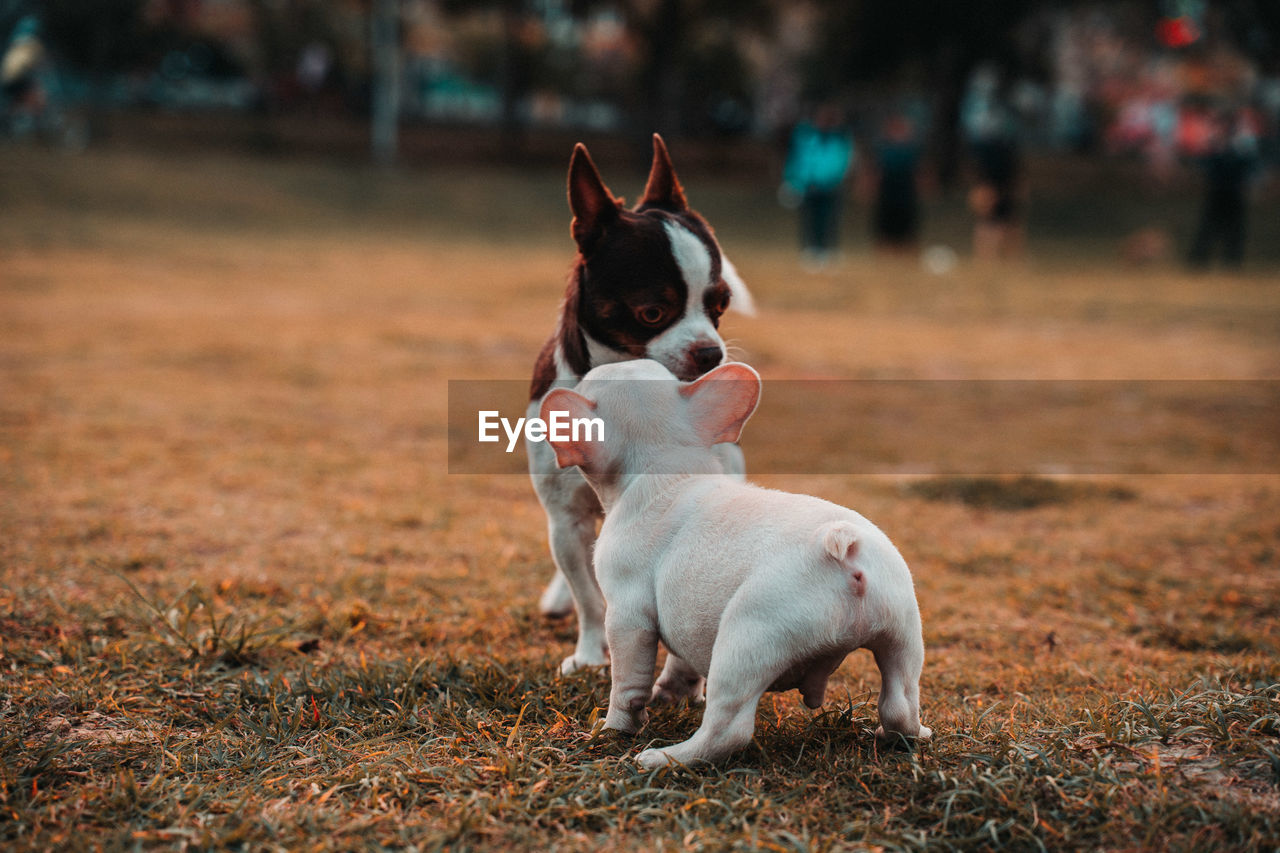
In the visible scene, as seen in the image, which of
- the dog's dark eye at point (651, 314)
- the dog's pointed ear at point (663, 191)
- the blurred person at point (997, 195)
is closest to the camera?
the dog's dark eye at point (651, 314)

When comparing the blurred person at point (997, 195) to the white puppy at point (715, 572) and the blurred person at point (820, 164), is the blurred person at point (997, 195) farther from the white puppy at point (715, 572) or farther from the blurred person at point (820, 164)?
the white puppy at point (715, 572)

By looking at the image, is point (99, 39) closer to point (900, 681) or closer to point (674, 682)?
point (674, 682)

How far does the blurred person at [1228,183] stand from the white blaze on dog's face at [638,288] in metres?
21.6

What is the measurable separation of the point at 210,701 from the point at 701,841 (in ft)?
5.88

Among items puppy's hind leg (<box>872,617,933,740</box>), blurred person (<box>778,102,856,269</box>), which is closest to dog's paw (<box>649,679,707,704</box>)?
puppy's hind leg (<box>872,617,933,740</box>)

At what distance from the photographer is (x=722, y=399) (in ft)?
10.8

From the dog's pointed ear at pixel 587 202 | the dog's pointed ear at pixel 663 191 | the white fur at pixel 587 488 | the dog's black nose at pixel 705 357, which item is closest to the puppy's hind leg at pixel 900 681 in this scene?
the white fur at pixel 587 488

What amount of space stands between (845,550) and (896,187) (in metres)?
21.9

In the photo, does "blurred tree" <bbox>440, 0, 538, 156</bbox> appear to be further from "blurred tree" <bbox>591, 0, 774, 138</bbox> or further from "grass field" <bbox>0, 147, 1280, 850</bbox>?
"grass field" <bbox>0, 147, 1280, 850</bbox>

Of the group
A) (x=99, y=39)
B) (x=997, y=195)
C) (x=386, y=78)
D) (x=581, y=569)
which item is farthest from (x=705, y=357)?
(x=99, y=39)

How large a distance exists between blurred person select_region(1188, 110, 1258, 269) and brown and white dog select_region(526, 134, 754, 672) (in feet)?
71.0

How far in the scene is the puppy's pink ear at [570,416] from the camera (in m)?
3.24

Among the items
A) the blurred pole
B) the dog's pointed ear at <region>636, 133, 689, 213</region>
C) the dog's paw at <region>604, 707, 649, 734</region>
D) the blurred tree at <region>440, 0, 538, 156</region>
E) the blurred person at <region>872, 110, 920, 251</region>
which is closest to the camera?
the dog's paw at <region>604, 707, 649, 734</region>

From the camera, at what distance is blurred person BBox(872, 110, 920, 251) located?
74.9ft
